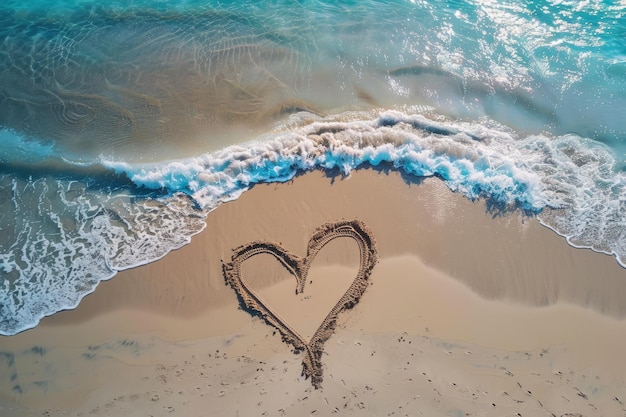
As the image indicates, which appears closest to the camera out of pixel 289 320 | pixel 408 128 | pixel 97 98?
pixel 289 320

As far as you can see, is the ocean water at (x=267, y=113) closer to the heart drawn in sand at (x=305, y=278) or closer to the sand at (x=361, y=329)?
the sand at (x=361, y=329)

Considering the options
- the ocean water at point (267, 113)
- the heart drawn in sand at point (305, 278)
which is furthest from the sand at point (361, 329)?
the ocean water at point (267, 113)

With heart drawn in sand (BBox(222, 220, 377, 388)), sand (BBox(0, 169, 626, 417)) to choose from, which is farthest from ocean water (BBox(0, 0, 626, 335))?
heart drawn in sand (BBox(222, 220, 377, 388))

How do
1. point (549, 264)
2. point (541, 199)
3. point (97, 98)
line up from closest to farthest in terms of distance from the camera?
point (549, 264) → point (541, 199) → point (97, 98)

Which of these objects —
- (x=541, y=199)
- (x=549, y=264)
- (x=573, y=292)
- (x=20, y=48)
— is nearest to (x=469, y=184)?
(x=541, y=199)

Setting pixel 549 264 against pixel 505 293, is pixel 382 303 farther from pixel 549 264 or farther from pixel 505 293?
pixel 549 264

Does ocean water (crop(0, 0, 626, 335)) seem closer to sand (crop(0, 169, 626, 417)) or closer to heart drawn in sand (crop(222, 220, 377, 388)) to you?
sand (crop(0, 169, 626, 417))
